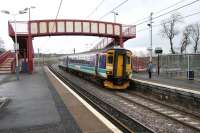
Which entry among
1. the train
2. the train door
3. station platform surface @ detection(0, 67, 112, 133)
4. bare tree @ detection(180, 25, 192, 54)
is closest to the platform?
station platform surface @ detection(0, 67, 112, 133)

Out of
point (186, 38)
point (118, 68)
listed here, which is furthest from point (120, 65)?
point (186, 38)

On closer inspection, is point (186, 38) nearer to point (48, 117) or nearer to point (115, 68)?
point (115, 68)

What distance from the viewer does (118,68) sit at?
24938mm

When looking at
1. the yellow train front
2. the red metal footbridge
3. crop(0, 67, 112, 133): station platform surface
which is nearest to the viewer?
crop(0, 67, 112, 133): station platform surface

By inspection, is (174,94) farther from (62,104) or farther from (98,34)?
(98,34)

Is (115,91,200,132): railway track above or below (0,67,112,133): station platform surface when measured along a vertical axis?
below

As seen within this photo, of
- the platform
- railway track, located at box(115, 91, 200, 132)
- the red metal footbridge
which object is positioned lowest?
railway track, located at box(115, 91, 200, 132)

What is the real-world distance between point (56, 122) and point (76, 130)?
1547mm

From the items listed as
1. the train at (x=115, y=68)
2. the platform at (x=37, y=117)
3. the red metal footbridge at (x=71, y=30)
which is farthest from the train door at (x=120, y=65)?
the red metal footbridge at (x=71, y=30)

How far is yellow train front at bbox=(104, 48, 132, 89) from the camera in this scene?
81.0 ft

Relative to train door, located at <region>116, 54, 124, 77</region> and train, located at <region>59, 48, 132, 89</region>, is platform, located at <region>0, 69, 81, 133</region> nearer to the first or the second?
train, located at <region>59, 48, 132, 89</region>

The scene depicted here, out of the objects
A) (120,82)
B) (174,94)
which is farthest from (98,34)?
(174,94)

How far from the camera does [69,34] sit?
49031 mm

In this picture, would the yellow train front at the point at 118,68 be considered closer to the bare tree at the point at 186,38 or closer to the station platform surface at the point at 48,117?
the station platform surface at the point at 48,117
